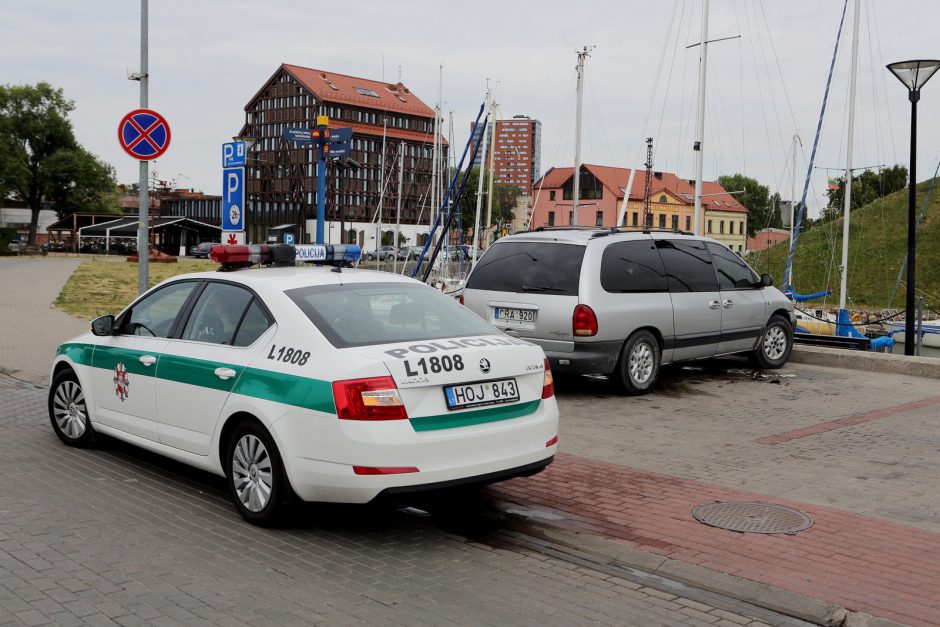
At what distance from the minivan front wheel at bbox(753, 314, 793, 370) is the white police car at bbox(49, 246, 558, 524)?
7.37 metres

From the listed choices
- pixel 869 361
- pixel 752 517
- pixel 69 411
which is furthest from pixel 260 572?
pixel 869 361

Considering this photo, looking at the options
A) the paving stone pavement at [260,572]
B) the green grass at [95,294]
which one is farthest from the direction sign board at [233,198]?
the green grass at [95,294]

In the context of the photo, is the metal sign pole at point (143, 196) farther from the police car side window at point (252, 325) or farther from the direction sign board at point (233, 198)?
the police car side window at point (252, 325)

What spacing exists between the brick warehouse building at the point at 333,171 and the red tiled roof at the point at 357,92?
12 cm

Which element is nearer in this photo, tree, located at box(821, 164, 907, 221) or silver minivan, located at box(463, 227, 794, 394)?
silver minivan, located at box(463, 227, 794, 394)

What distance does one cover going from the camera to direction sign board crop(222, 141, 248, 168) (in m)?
11.8

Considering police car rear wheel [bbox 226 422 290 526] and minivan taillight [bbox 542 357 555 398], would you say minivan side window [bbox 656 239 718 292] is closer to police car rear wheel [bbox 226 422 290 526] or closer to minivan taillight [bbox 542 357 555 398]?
minivan taillight [bbox 542 357 555 398]

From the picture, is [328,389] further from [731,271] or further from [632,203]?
[632,203]

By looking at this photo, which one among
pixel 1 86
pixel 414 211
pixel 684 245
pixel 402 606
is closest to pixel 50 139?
pixel 1 86

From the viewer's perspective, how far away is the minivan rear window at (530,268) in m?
10.0

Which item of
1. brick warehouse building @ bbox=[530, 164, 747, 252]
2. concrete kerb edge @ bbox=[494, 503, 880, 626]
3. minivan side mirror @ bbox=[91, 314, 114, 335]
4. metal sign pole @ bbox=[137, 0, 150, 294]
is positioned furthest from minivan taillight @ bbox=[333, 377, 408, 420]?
brick warehouse building @ bbox=[530, 164, 747, 252]

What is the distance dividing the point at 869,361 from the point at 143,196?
10145mm

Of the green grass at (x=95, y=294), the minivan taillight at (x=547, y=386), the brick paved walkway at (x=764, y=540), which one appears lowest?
the brick paved walkway at (x=764, y=540)

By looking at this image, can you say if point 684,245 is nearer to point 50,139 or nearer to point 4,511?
point 4,511
